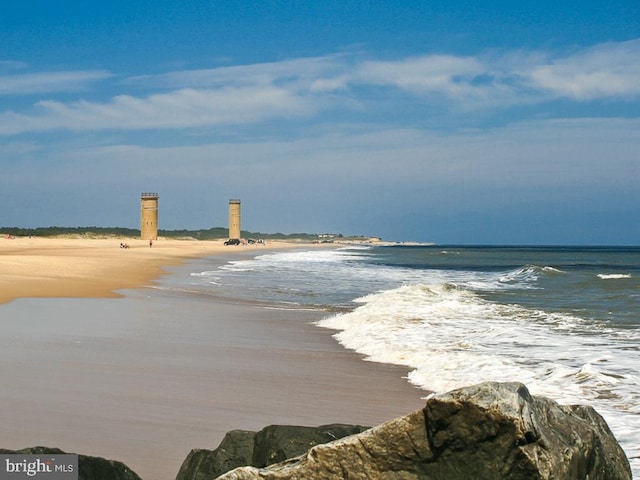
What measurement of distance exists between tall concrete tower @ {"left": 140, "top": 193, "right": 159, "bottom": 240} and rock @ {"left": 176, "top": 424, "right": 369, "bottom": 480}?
93.8 meters

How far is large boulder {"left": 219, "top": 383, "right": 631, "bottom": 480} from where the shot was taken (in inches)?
113

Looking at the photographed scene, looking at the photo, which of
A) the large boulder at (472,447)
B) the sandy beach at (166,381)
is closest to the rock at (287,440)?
the large boulder at (472,447)

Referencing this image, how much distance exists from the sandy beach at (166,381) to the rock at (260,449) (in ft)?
2.74

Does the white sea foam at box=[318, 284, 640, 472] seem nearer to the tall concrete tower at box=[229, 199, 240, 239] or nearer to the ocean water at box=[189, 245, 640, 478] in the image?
the ocean water at box=[189, 245, 640, 478]

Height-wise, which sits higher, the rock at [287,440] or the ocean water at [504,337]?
the rock at [287,440]

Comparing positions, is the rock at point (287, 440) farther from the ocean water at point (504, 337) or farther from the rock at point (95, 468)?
the ocean water at point (504, 337)

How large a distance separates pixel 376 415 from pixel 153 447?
7.67 ft

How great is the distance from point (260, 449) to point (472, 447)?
1398 mm

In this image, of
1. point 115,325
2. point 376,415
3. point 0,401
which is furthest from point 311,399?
point 115,325

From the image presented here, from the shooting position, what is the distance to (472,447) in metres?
2.94

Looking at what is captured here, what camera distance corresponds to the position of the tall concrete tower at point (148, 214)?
94.9m

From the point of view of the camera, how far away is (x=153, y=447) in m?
5.17

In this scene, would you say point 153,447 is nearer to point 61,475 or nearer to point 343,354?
point 61,475

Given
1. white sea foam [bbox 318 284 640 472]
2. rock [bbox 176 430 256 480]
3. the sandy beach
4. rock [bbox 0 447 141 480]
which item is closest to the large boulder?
rock [bbox 176 430 256 480]
